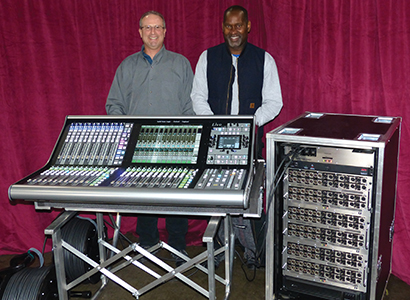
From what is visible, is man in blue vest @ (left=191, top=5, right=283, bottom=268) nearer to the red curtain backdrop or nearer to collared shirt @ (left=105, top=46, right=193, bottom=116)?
collared shirt @ (left=105, top=46, right=193, bottom=116)

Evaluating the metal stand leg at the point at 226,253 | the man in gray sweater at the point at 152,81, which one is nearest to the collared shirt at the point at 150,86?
the man in gray sweater at the point at 152,81

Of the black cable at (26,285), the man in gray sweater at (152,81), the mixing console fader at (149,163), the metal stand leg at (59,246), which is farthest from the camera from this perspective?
the man in gray sweater at (152,81)

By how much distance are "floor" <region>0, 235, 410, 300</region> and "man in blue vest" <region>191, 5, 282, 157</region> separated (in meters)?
1.00

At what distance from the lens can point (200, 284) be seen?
10.0 ft

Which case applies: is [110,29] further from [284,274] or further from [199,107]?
[284,274]

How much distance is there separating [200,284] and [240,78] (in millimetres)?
1565

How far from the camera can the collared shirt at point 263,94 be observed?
2.79 meters

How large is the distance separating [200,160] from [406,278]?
1.87m

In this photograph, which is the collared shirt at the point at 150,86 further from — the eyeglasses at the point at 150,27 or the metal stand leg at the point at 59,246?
the metal stand leg at the point at 59,246

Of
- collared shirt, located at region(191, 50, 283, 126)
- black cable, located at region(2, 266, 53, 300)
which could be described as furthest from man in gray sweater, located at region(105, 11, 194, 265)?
black cable, located at region(2, 266, 53, 300)

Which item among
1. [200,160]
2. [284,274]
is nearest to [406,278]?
[284,274]

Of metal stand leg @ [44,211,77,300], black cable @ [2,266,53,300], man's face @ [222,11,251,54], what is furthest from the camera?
man's face @ [222,11,251,54]

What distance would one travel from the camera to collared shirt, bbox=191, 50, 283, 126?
2.79m

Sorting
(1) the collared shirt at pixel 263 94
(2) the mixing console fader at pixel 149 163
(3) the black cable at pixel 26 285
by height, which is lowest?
(3) the black cable at pixel 26 285
